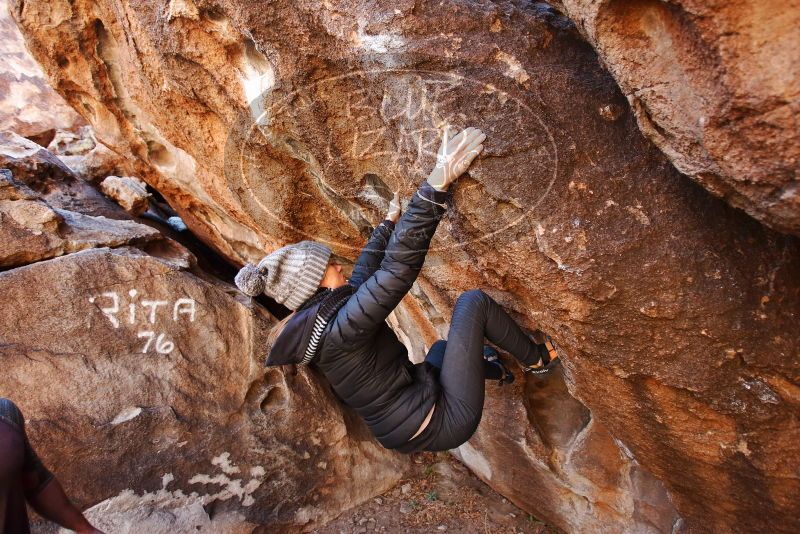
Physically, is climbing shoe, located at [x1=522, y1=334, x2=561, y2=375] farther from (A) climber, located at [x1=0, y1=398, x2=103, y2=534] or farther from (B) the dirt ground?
(A) climber, located at [x1=0, y1=398, x2=103, y2=534]

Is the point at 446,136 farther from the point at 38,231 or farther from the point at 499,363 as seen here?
the point at 38,231

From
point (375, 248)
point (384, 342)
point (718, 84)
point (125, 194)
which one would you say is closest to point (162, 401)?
point (384, 342)

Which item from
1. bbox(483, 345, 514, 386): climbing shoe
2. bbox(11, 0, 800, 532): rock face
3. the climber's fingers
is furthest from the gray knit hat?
bbox(483, 345, 514, 386): climbing shoe

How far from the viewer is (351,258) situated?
12.2ft

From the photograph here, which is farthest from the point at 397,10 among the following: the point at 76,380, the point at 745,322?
the point at 76,380

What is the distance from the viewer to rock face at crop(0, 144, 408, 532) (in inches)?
108

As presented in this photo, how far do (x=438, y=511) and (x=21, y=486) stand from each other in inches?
105

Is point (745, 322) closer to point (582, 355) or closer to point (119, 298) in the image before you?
point (582, 355)

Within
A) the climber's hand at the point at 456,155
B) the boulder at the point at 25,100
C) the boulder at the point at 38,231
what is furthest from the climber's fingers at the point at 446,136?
the boulder at the point at 25,100

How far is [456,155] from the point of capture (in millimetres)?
2021

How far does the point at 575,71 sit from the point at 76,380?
2969 millimetres

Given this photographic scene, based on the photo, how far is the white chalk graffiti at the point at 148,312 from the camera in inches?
115

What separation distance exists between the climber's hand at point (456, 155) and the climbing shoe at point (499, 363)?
130 centimetres

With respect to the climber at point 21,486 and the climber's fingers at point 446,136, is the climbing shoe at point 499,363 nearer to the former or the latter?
the climber's fingers at point 446,136
